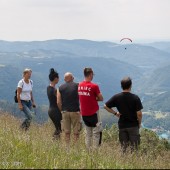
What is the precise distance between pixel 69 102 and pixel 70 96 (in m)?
0.16

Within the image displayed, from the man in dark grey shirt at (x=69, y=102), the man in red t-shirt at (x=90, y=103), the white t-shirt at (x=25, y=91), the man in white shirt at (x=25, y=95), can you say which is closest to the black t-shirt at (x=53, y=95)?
the man in dark grey shirt at (x=69, y=102)

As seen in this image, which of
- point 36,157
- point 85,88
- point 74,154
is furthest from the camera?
point 85,88

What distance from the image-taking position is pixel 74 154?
5695mm

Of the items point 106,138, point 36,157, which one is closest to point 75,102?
point 36,157

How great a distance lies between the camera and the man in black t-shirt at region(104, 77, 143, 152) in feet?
24.2

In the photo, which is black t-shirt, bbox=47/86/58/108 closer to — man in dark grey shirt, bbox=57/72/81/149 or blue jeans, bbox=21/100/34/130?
man in dark grey shirt, bbox=57/72/81/149

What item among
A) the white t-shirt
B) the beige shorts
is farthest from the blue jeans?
the beige shorts

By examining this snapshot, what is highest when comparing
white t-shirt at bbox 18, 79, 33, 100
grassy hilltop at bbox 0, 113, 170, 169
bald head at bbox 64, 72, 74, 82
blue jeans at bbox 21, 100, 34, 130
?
bald head at bbox 64, 72, 74, 82

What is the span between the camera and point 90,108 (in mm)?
8070

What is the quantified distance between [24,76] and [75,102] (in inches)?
85.8

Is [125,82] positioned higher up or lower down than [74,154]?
higher up

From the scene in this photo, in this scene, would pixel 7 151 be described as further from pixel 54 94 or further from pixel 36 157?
pixel 54 94

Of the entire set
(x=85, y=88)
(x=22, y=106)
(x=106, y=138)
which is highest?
(x=85, y=88)

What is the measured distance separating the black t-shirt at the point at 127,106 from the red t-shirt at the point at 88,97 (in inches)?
20.1
